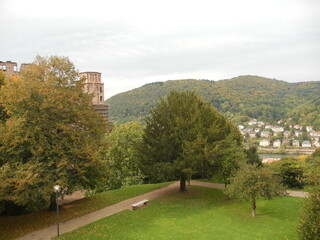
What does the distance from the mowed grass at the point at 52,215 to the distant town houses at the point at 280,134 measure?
100 meters

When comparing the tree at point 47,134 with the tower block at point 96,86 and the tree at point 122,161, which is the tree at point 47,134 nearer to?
the tree at point 122,161

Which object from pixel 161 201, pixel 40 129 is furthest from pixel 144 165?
pixel 40 129

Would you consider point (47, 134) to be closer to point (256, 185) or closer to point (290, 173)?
point (256, 185)

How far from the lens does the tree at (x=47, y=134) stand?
1504cm

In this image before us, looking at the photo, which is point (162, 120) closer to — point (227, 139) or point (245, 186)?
point (227, 139)

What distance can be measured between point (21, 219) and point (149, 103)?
5194 inches

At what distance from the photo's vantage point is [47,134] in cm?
1670

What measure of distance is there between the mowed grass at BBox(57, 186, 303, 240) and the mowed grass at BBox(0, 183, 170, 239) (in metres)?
2.65

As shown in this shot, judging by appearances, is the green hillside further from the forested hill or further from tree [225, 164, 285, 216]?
tree [225, 164, 285, 216]

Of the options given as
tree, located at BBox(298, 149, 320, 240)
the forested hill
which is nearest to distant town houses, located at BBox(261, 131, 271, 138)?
the forested hill

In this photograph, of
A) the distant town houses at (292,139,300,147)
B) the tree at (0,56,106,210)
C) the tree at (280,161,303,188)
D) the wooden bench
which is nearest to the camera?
the tree at (0,56,106,210)

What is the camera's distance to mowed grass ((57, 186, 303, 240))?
14.3 m

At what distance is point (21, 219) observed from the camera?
17.3m

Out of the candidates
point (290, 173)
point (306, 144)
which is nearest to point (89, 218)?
point (290, 173)
